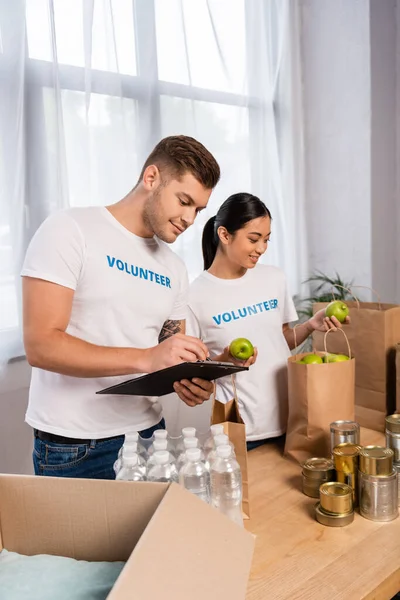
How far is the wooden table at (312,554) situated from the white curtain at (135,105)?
140cm

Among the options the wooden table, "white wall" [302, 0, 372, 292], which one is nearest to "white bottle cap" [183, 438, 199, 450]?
the wooden table

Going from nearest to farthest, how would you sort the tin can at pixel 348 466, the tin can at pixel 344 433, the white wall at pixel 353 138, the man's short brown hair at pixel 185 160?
the tin can at pixel 348 466, the tin can at pixel 344 433, the man's short brown hair at pixel 185 160, the white wall at pixel 353 138

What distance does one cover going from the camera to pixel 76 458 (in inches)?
53.4

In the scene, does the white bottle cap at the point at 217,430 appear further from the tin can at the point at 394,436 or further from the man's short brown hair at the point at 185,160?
the man's short brown hair at the point at 185,160

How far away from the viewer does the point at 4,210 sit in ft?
7.08

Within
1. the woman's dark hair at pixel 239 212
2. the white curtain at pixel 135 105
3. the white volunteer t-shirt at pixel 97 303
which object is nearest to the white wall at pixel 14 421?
the white curtain at pixel 135 105

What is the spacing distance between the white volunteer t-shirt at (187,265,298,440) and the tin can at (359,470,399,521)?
0.53 metres

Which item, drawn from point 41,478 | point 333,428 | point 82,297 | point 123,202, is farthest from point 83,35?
point 41,478

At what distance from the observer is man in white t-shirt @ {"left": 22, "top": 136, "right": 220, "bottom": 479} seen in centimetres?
124

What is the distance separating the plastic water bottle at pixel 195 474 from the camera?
906 mm

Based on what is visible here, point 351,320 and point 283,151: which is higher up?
point 283,151

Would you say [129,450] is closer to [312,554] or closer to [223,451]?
[223,451]

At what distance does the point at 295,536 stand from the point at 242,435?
7.9 inches

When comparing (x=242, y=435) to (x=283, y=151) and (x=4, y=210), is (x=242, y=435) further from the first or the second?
(x=283, y=151)
